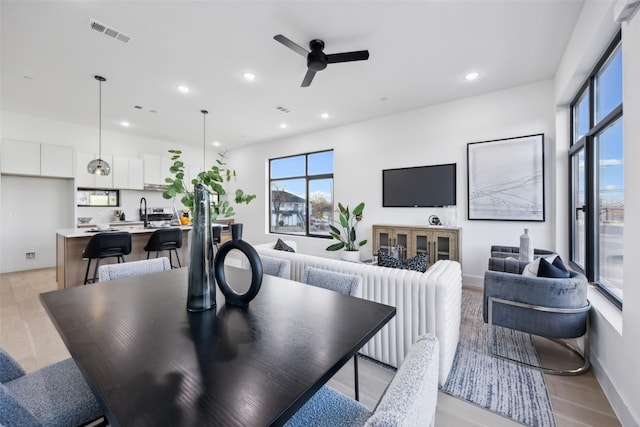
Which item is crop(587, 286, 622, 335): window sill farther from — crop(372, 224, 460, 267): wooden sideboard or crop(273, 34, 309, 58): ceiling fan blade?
crop(273, 34, 309, 58): ceiling fan blade

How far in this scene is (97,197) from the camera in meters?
6.02

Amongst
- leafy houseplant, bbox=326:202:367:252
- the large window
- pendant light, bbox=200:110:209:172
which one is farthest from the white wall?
pendant light, bbox=200:110:209:172

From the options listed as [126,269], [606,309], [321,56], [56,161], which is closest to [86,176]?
[56,161]

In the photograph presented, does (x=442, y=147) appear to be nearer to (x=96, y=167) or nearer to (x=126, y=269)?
(x=126, y=269)

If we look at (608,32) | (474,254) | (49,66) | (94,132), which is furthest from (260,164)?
(608,32)

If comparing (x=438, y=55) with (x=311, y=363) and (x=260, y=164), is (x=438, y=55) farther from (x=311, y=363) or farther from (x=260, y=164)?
(x=260, y=164)

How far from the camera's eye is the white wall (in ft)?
12.4

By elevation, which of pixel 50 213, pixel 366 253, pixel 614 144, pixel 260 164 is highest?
pixel 260 164

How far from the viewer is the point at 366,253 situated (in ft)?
17.7

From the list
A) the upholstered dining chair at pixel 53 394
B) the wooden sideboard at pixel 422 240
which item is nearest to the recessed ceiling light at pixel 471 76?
the wooden sideboard at pixel 422 240

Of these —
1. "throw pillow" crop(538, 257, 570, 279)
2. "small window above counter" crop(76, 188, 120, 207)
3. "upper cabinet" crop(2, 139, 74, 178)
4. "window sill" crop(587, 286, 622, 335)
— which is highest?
"upper cabinet" crop(2, 139, 74, 178)

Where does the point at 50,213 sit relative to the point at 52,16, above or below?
below

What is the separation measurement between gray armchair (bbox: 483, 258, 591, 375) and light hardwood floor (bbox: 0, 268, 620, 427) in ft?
0.57

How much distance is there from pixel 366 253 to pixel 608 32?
420cm
